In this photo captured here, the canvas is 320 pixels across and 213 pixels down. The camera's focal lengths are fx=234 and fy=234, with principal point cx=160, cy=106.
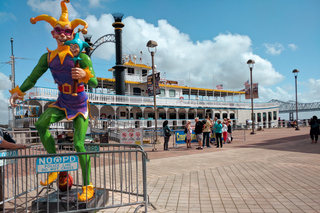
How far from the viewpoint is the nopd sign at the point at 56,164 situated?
3.00 metres

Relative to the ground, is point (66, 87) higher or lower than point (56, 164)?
higher

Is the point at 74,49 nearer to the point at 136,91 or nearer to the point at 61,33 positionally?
the point at 61,33

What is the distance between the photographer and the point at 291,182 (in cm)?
533

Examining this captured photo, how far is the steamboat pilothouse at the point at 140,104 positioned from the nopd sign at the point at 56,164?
14721 mm

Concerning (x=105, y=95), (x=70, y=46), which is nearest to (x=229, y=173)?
(x=70, y=46)

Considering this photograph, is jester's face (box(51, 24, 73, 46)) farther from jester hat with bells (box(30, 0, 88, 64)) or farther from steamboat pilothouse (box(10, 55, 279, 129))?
steamboat pilothouse (box(10, 55, 279, 129))

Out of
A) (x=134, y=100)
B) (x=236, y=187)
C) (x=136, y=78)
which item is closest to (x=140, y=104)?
(x=134, y=100)

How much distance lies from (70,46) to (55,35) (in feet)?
1.13

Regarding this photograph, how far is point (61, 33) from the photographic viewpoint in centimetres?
381

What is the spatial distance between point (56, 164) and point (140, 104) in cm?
2081

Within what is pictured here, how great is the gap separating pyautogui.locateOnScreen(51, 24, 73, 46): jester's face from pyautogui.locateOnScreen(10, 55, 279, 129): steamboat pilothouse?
13.9 m

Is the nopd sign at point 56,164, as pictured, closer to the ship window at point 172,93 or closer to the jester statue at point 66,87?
the jester statue at point 66,87

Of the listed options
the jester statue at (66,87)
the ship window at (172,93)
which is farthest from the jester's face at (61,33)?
the ship window at (172,93)

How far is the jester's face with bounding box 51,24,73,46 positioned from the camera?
3.80m
